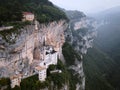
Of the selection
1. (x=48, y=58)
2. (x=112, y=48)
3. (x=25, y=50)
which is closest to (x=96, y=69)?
(x=112, y=48)

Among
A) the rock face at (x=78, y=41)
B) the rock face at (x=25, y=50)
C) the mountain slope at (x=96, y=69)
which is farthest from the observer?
the mountain slope at (x=96, y=69)

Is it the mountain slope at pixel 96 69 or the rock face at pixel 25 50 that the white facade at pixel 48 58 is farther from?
the mountain slope at pixel 96 69

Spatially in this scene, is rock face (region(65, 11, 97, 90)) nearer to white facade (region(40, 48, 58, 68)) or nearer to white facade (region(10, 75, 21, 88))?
white facade (region(40, 48, 58, 68))

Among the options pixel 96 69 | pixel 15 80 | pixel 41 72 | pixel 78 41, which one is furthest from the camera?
pixel 78 41

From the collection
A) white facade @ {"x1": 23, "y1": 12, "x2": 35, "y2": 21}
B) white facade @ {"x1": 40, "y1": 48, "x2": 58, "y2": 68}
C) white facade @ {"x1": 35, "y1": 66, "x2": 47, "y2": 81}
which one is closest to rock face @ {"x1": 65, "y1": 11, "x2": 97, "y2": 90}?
white facade @ {"x1": 40, "y1": 48, "x2": 58, "y2": 68}

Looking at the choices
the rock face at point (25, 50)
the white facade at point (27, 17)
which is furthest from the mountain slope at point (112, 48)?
the white facade at point (27, 17)

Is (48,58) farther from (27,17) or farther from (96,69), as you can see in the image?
(96,69)

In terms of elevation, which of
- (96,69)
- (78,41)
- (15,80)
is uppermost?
(15,80)

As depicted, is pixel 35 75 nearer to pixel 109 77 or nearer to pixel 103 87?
pixel 103 87

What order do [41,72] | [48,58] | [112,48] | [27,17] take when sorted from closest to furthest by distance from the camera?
[41,72] < [27,17] < [48,58] < [112,48]
